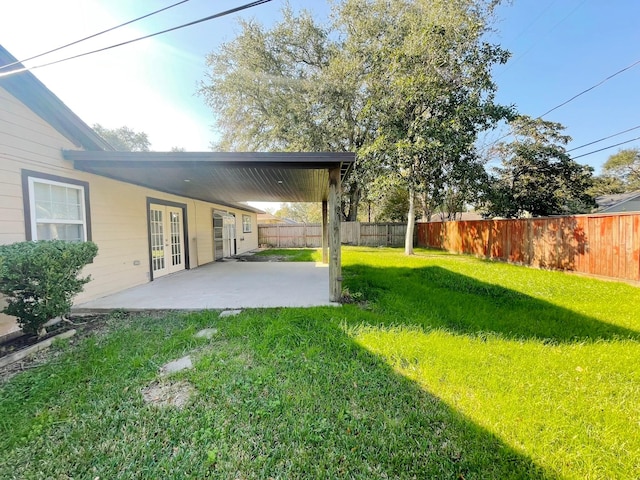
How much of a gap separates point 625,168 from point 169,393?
35.9 meters

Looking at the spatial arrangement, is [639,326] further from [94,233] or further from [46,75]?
[46,75]

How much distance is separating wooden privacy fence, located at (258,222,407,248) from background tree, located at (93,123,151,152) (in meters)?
17.4

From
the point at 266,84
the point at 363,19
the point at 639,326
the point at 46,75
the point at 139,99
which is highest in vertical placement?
the point at 363,19

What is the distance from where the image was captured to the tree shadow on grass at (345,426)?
159 centimetres

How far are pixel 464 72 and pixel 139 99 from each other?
10649 millimetres

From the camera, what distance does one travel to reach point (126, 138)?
2739cm

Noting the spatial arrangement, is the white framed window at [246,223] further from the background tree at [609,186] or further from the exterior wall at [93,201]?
the background tree at [609,186]

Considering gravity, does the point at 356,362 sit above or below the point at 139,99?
below

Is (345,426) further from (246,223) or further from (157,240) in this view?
(246,223)

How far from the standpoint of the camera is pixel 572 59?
1096 centimetres

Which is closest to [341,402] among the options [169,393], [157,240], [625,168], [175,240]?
[169,393]

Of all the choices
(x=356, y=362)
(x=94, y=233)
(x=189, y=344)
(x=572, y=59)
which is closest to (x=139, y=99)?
(x=94, y=233)

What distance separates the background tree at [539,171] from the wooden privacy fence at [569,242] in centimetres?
535

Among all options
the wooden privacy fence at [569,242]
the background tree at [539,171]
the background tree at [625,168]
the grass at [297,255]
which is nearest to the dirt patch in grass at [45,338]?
the grass at [297,255]
